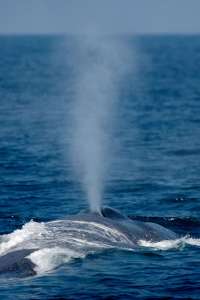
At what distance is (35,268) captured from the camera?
29.7 metres

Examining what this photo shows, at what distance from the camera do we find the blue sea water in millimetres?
29109

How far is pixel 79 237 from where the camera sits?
108 feet

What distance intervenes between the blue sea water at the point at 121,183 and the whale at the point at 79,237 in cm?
70

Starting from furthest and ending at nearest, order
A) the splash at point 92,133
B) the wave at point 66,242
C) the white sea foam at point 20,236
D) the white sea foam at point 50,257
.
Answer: the splash at point 92,133 < the white sea foam at point 20,236 < the wave at point 66,242 < the white sea foam at point 50,257

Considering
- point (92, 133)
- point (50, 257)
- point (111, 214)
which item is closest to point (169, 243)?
point (111, 214)

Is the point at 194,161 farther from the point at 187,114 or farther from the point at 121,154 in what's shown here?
the point at 187,114

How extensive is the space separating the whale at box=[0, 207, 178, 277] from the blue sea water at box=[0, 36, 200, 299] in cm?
70

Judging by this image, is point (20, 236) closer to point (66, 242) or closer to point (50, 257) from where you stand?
point (66, 242)

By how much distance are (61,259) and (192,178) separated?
19543 mm

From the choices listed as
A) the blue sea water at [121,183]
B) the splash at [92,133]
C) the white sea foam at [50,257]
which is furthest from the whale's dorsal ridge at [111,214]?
the white sea foam at [50,257]

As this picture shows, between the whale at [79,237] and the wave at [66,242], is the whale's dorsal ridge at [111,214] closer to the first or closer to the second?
the whale at [79,237]

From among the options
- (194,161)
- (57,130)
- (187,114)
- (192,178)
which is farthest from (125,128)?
(192,178)

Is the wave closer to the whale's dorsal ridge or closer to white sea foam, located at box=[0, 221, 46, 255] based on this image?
white sea foam, located at box=[0, 221, 46, 255]

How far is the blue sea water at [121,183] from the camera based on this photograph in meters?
29.1
